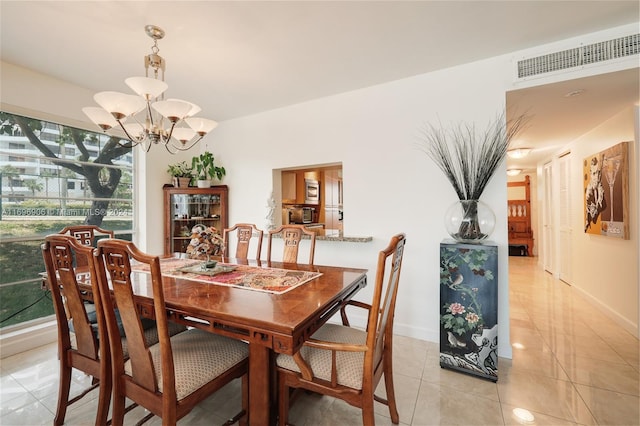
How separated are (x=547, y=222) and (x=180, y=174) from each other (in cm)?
673

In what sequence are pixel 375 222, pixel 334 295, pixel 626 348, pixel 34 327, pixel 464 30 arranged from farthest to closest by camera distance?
1. pixel 375 222
2. pixel 34 327
3. pixel 626 348
4. pixel 464 30
5. pixel 334 295

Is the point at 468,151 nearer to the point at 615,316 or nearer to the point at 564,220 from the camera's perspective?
the point at 615,316

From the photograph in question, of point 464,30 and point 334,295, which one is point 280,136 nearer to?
point 464,30

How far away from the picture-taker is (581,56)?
7.14 ft

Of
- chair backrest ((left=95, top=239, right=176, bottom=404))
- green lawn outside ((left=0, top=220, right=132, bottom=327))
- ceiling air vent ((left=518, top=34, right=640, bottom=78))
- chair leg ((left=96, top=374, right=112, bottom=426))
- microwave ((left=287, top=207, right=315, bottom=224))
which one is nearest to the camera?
chair backrest ((left=95, top=239, right=176, bottom=404))

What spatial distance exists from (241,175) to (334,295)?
2880 mm

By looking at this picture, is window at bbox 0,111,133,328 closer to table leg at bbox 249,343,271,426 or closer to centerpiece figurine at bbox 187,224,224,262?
centerpiece figurine at bbox 187,224,224,262

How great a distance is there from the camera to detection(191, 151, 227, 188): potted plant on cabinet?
153 inches

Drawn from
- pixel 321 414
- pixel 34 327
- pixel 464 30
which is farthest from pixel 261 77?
pixel 34 327

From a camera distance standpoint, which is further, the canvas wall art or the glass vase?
the canvas wall art

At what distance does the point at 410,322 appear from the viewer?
2822 millimetres

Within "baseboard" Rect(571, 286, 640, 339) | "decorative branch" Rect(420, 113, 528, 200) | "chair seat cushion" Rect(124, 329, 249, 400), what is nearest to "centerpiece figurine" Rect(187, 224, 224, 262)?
"chair seat cushion" Rect(124, 329, 249, 400)

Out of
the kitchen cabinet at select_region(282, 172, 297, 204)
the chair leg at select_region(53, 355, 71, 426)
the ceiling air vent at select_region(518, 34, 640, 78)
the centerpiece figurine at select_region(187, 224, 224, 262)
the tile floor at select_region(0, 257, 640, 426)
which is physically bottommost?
the tile floor at select_region(0, 257, 640, 426)

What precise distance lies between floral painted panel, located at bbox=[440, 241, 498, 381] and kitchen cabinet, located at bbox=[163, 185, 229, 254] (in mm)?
2978
